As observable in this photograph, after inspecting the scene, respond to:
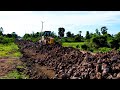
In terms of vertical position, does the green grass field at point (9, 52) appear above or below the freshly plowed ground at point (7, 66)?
below

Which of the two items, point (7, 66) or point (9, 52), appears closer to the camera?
point (7, 66)

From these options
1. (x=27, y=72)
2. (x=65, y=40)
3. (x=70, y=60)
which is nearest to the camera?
(x=27, y=72)

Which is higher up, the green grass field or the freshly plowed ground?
the freshly plowed ground

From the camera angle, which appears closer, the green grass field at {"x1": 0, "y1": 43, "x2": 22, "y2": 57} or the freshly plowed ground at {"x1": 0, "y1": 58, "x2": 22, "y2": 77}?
the freshly plowed ground at {"x1": 0, "y1": 58, "x2": 22, "y2": 77}

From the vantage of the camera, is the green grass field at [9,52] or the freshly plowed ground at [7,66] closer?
the freshly plowed ground at [7,66]
